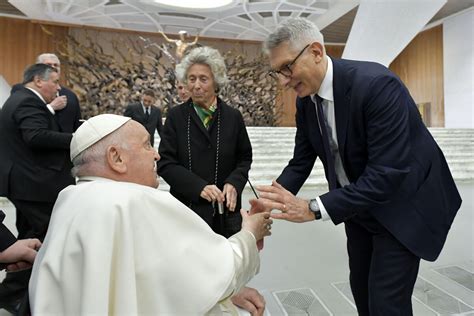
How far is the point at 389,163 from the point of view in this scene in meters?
A: 1.26

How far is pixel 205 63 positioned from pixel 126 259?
1.29 meters

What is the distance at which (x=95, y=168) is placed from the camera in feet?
3.96

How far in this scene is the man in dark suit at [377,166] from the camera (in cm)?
127

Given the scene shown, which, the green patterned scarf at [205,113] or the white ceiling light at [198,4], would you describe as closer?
the green patterned scarf at [205,113]

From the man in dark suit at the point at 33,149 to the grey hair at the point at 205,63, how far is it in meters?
0.86

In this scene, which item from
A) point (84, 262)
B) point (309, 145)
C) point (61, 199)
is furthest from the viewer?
point (309, 145)

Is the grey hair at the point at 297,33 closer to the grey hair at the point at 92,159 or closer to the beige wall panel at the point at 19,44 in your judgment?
the grey hair at the point at 92,159

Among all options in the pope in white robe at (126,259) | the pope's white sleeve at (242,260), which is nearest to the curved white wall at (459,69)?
the pope's white sleeve at (242,260)

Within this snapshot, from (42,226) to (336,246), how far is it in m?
2.29

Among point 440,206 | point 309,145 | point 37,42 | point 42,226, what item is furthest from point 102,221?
point 37,42

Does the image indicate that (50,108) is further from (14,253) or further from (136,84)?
(136,84)

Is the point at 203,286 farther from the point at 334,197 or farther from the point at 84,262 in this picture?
the point at 334,197

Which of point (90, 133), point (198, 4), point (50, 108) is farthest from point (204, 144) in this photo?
point (198, 4)

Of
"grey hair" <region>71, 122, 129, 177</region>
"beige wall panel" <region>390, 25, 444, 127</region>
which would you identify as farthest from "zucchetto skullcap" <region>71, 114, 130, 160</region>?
"beige wall panel" <region>390, 25, 444, 127</region>
